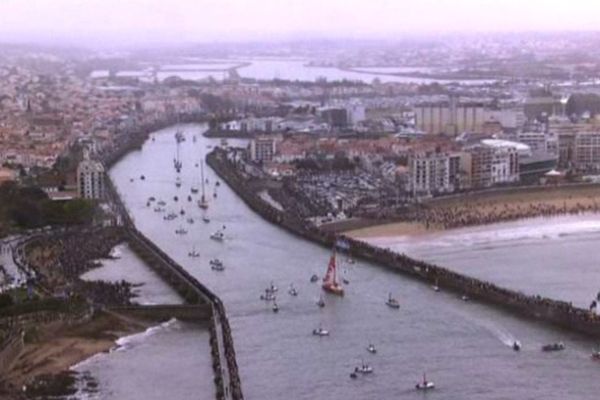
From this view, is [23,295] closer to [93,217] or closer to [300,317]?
[300,317]

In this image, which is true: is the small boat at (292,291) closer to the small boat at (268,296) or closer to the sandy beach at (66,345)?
the small boat at (268,296)

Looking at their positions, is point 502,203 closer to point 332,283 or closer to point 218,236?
point 218,236

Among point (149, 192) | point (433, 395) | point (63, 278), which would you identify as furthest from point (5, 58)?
point (433, 395)

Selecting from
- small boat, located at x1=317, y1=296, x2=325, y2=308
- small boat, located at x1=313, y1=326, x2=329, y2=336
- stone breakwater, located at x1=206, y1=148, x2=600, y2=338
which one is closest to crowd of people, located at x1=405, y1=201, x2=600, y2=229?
stone breakwater, located at x1=206, y1=148, x2=600, y2=338

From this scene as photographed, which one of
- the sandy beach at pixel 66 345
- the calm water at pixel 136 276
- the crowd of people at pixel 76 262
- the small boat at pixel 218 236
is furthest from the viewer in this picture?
the small boat at pixel 218 236

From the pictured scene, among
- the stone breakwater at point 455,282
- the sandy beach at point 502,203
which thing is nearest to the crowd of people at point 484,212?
the sandy beach at point 502,203
